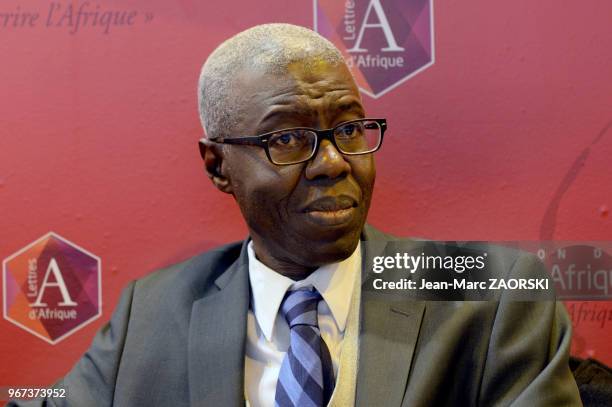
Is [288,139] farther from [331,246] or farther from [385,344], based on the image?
[385,344]

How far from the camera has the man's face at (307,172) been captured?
1.24 metres

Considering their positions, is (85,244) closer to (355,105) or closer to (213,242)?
(213,242)

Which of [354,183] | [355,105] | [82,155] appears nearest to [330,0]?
[355,105]

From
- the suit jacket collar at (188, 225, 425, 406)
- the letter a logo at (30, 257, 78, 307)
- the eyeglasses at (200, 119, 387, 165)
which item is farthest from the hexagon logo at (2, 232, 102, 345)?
the eyeglasses at (200, 119, 387, 165)

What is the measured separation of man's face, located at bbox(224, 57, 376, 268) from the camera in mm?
1241

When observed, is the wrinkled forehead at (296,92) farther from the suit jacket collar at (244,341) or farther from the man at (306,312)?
the suit jacket collar at (244,341)

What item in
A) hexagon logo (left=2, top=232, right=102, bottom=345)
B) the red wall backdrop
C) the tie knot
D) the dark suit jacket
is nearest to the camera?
the dark suit jacket

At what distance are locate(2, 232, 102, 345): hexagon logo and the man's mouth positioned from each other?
643 millimetres

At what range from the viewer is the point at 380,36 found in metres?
1.60

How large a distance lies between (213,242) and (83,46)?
1.64 ft

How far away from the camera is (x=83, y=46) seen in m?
1.67

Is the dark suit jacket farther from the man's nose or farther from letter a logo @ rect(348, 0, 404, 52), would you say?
letter a logo @ rect(348, 0, 404, 52)

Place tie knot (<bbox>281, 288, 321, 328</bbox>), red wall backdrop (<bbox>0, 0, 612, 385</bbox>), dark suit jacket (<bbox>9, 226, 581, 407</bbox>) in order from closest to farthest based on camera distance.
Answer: dark suit jacket (<bbox>9, 226, 581, 407</bbox>), tie knot (<bbox>281, 288, 321, 328</bbox>), red wall backdrop (<bbox>0, 0, 612, 385</bbox>)

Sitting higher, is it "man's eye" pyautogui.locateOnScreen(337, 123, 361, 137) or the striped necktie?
"man's eye" pyautogui.locateOnScreen(337, 123, 361, 137)
